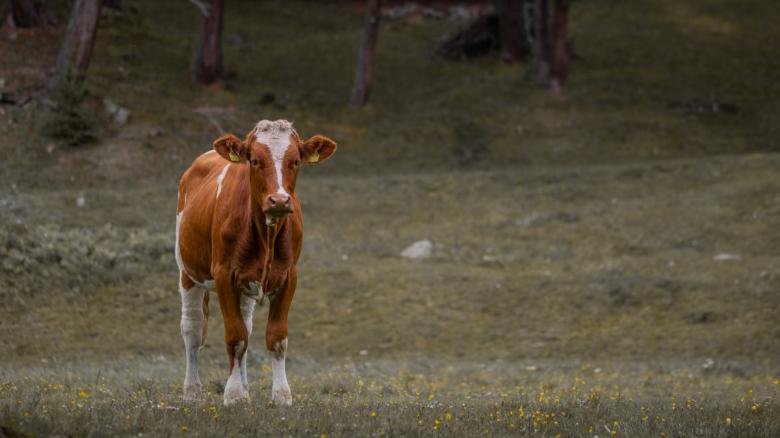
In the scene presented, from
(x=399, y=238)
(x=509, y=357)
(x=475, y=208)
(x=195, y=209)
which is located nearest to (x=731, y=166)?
(x=475, y=208)

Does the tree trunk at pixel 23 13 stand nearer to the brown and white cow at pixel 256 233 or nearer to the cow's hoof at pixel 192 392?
the brown and white cow at pixel 256 233

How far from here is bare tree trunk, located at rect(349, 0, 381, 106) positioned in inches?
1550

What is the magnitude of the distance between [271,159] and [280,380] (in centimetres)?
233

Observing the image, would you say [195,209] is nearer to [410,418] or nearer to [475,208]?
[410,418]

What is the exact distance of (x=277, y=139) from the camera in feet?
33.1

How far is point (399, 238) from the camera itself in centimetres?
2711

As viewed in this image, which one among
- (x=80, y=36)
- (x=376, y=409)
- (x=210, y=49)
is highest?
(x=376, y=409)

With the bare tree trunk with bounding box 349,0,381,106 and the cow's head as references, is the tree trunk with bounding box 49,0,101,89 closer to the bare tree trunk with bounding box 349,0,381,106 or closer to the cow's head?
the bare tree trunk with bounding box 349,0,381,106

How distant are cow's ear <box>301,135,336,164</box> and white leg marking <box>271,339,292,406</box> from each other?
1.94 m

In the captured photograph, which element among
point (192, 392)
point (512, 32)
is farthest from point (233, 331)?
point (512, 32)

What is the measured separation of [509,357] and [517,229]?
30.4 ft

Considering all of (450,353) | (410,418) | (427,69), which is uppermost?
(410,418)

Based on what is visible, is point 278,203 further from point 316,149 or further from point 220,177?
point 220,177

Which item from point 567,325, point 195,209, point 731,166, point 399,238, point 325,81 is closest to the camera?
point 195,209
